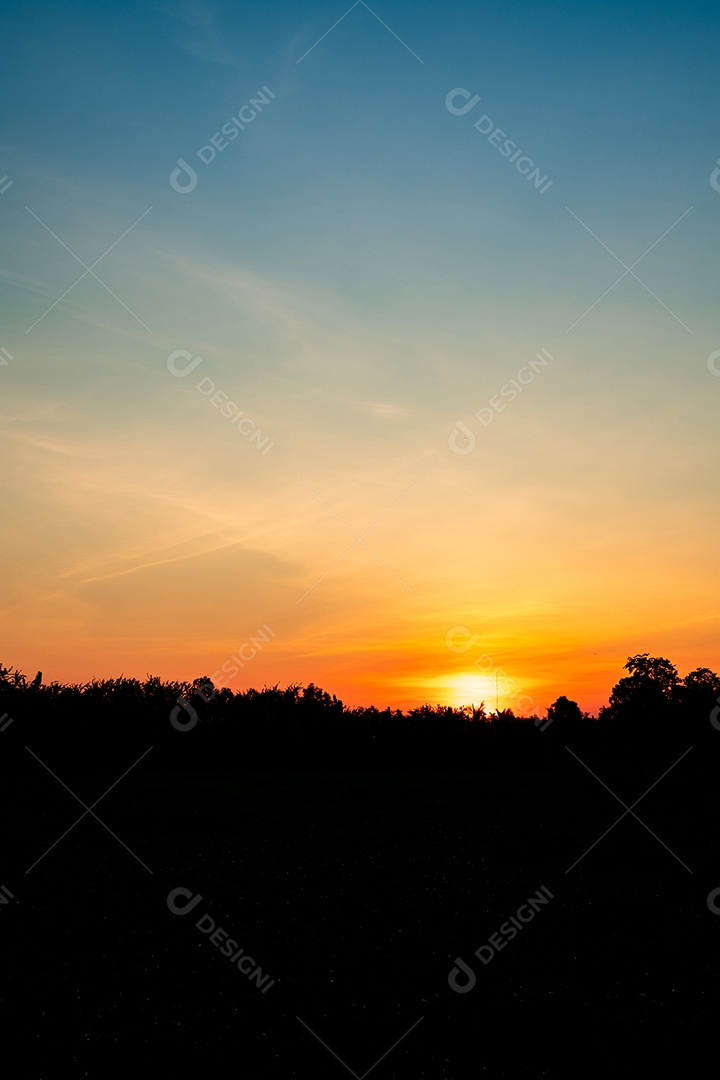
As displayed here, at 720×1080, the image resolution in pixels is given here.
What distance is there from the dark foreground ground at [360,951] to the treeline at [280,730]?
22.7m

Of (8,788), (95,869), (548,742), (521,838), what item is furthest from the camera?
(548,742)

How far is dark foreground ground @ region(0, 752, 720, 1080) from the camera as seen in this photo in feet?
23.1

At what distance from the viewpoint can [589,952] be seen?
→ 9.44 meters

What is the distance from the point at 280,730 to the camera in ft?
153

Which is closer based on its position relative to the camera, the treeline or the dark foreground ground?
the dark foreground ground

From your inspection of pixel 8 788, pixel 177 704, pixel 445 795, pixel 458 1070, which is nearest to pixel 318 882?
pixel 458 1070

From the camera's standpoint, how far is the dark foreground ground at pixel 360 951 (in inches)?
277

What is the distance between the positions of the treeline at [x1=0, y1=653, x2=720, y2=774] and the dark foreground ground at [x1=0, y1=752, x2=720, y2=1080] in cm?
2268

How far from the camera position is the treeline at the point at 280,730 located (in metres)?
41.1

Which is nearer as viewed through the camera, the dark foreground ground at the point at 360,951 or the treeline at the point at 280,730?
the dark foreground ground at the point at 360,951

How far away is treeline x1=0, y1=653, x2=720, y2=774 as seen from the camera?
135 ft

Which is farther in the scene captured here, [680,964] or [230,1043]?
[680,964]

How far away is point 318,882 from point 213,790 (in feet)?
53.1

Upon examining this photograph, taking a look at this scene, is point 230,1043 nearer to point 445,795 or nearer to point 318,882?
point 318,882
